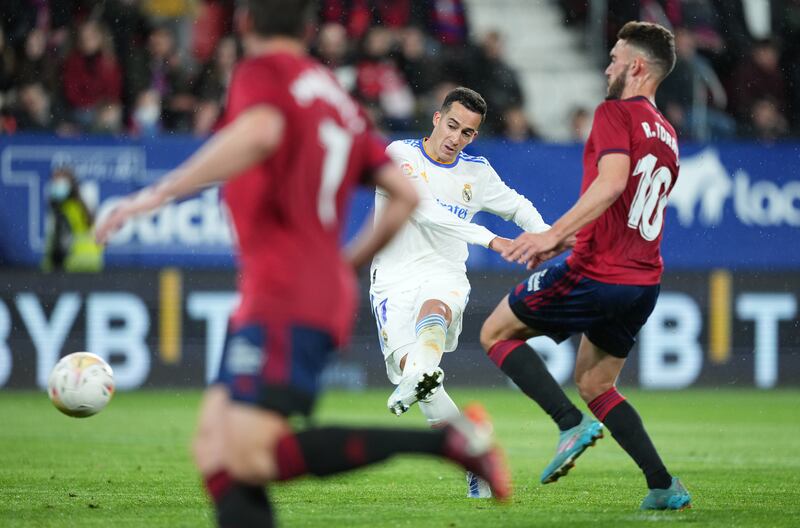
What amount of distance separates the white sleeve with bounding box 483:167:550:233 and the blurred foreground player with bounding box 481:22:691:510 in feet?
3.39

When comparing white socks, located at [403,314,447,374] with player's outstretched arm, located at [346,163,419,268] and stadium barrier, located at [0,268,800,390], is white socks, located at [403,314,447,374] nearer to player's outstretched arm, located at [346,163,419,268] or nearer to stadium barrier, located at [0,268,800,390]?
player's outstretched arm, located at [346,163,419,268]

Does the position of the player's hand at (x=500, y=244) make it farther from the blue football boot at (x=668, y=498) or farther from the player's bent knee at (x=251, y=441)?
the player's bent knee at (x=251, y=441)

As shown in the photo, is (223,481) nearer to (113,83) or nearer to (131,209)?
(131,209)

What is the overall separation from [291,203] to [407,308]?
3.66 metres

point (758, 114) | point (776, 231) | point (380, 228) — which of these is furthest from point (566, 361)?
point (380, 228)

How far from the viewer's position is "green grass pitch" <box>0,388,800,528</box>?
265 inches

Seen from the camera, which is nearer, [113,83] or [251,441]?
[251,441]

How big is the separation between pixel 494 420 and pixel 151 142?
5.38 m

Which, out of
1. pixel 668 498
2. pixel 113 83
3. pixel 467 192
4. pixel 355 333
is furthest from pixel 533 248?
pixel 113 83

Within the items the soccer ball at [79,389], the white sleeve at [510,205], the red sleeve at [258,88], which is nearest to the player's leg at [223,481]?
the red sleeve at [258,88]

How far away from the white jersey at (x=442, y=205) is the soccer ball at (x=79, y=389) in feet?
5.58

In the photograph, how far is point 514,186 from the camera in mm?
15859

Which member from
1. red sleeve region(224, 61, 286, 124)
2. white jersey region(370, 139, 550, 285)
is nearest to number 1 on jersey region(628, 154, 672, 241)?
white jersey region(370, 139, 550, 285)

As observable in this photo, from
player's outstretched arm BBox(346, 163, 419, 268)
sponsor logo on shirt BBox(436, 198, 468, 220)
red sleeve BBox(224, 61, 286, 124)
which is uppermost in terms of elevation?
red sleeve BBox(224, 61, 286, 124)
